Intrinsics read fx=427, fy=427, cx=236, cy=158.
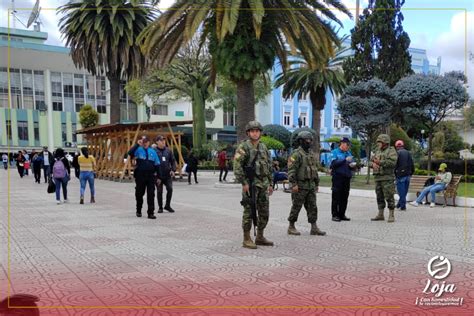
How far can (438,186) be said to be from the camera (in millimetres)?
11164

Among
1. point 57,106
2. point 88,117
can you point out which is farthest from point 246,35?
point 57,106

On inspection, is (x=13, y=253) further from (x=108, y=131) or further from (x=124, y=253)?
(x=108, y=131)

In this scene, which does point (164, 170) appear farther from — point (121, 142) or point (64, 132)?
point (64, 132)

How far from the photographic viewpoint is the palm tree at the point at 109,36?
2439 centimetres

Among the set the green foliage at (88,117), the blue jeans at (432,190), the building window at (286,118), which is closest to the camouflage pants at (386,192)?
the blue jeans at (432,190)

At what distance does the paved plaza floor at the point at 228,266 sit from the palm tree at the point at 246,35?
8.45m

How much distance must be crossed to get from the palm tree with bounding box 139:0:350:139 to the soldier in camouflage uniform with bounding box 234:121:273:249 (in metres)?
8.99

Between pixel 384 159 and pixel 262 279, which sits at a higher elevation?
pixel 384 159

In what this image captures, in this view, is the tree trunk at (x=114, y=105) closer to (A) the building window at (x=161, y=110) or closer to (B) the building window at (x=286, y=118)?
(A) the building window at (x=161, y=110)

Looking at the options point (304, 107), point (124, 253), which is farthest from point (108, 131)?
point (304, 107)

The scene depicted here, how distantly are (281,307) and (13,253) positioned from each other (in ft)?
13.6

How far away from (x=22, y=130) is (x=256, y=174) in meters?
48.6

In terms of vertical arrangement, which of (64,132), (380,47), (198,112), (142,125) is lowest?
(142,125)

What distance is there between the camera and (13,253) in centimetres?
601
